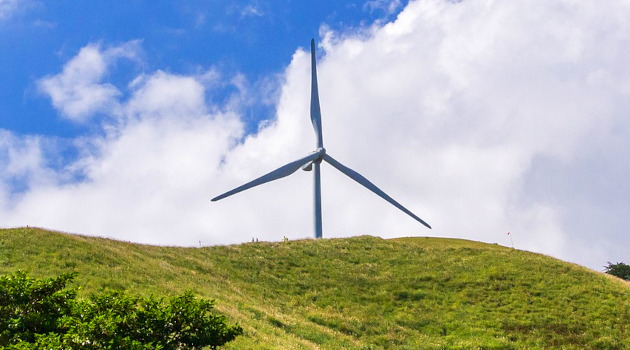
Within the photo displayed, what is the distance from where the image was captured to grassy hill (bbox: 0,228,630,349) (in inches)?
1304

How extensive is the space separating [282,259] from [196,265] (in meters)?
9.79

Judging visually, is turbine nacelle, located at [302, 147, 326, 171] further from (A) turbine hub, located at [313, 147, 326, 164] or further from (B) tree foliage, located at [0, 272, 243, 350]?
(B) tree foliage, located at [0, 272, 243, 350]

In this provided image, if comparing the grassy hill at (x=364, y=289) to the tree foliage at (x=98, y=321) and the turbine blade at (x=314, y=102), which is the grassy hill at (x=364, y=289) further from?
the turbine blade at (x=314, y=102)

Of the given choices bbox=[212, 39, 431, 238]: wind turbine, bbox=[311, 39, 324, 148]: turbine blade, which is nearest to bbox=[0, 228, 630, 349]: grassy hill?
bbox=[212, 39, 431, 238]: wind turbine

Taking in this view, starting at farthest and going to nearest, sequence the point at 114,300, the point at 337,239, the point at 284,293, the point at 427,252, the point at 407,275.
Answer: the point at 337,239, the point at 427,252, the point at 407,275, the point at 284,293, the point at 114,300

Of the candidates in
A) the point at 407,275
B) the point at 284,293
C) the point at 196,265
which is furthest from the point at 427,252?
the point at 196,265

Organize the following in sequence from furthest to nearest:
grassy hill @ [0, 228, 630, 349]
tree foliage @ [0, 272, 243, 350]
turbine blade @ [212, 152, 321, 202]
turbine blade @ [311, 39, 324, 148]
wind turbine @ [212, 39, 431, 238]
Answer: turbine blade @ [311, 39, 324, 148] → wind turbine @ [212, 39, 431, 238] → turbine blade @ [212, 152, 321, 202] → grassy hill @ [0, 228, 630, 349] → tree foliage @ [0, 272, 243, 350]

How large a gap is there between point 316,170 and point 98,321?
174 ft

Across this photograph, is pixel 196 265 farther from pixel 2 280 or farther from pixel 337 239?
pixel 2 280

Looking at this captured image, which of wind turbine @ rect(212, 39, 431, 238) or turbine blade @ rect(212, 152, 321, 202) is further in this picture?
wind turbine @ rect(212, 39, 431, 238)

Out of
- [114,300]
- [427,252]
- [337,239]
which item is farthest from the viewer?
[337,239]

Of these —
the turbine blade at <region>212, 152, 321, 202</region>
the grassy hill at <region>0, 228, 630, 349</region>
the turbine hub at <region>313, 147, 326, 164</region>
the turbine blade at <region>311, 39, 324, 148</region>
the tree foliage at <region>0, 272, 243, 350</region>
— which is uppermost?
the turbine blade at <region>311, 39, 324, 148</region>

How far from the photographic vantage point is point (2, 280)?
16.4m

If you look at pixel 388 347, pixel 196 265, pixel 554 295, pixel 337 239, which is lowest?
pixel 388 347
